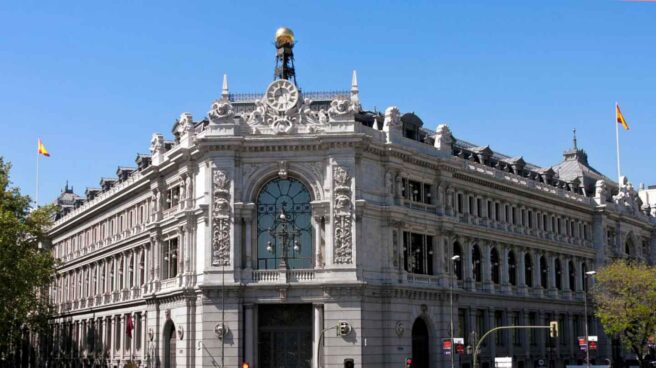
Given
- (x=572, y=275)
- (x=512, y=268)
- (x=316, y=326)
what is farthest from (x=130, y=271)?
(x=572, y=275)

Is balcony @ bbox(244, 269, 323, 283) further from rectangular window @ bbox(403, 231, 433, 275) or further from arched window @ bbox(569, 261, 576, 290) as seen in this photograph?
arched window @ bbox(569, 261, 576, 290)

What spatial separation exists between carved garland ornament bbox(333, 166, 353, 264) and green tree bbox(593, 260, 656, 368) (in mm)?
35018

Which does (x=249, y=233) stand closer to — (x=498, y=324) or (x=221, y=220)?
(x=221, y=220)

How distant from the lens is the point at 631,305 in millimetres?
96000

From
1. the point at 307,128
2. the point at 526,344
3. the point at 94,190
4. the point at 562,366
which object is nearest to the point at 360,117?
the point at 307,128

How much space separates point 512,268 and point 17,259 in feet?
156

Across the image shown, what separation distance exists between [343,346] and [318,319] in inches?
105

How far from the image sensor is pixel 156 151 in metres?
86.8

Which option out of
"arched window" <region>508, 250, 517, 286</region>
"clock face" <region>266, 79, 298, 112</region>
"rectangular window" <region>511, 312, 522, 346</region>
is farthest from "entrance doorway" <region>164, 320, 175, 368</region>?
"arched window" <region>508, 250, 517, 286</region>

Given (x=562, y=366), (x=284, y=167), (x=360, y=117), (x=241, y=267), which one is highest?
(x=360, y=117)

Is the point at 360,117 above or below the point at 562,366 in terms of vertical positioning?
above

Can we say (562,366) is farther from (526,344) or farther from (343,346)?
(343,346)

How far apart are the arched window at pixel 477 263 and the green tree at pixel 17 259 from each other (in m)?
42.5

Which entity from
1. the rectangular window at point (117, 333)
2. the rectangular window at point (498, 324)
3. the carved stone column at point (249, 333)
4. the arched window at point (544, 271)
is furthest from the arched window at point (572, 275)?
the rectangular window at point (117, 333)
